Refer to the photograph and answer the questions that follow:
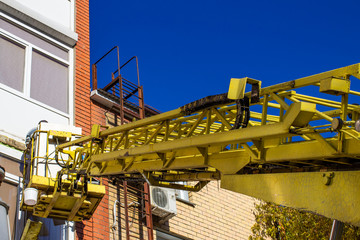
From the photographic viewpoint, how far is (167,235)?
41.2ft

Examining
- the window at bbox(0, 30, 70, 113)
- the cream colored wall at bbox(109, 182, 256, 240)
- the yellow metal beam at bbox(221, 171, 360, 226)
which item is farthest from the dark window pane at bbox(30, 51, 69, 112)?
the yellow metal beam at bbox(221, 171, 360, 226)

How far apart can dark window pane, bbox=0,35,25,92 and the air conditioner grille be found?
3.52 metres

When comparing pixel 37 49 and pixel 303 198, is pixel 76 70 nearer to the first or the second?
pixel 37 49

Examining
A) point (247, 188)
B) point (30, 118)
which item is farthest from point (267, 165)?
point (30, 118)

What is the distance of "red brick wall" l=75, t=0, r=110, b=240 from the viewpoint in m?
Result: 10.6

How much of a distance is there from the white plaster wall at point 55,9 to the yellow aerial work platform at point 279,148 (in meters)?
5.29

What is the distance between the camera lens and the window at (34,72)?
11.1 metres

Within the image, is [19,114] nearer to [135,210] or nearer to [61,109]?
[61,109]

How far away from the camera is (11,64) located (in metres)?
11.2

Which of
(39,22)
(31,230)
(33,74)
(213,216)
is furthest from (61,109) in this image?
(213,216)

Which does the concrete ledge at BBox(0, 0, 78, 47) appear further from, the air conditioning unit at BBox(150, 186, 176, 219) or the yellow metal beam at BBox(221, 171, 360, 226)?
the yellow metal beam at BBox(221, 171, 360, 226)

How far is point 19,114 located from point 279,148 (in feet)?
19.2

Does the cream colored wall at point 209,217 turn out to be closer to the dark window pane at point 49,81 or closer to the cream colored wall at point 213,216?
the cream colored wall at point 213,216

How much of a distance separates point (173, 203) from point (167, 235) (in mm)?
789
